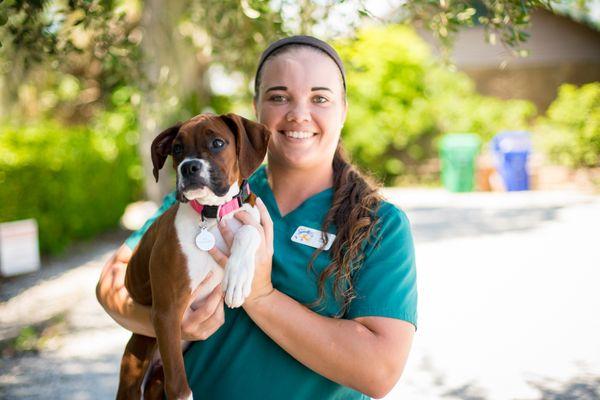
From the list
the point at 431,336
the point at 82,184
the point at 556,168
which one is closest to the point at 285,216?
the point at 431,336

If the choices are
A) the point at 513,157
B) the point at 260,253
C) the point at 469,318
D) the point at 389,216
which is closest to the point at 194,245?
the point at 260,253

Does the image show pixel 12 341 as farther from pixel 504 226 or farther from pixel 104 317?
pixel 504 226

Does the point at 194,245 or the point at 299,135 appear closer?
the point at 194,245

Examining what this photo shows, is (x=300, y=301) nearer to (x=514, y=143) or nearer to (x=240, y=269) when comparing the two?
(x=240, y=269)

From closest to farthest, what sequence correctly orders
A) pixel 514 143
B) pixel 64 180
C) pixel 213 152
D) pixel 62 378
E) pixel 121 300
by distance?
pixel 213 152 < pixel 121 300 < pixel 62 378 < pixel 64 180 < pixel 514 143

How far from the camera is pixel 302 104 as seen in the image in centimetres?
239

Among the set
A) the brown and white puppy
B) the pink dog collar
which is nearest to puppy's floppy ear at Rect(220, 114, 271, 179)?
the brown and white puppy

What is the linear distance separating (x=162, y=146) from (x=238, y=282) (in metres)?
0.72

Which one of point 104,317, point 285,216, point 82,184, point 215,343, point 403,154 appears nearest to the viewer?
point 215,343

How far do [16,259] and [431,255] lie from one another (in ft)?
19.2

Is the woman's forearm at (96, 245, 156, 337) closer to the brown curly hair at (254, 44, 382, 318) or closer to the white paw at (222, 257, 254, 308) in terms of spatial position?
the white paw at (222, 257, 254, 308)

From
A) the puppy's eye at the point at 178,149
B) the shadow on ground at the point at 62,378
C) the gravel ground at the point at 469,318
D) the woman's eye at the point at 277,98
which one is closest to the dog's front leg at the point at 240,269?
the puppy's eye at the point at 178,149

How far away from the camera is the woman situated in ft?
6.79

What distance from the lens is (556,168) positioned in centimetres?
1434
